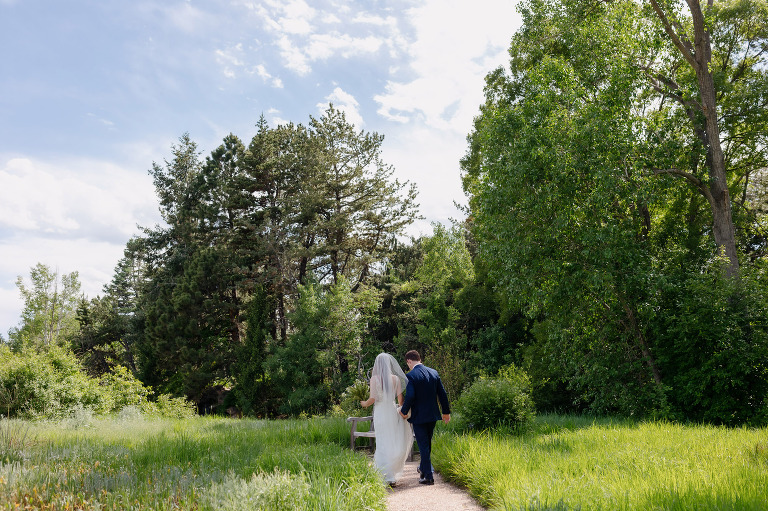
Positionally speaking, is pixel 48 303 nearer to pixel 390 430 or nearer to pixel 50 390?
pixel 50 390

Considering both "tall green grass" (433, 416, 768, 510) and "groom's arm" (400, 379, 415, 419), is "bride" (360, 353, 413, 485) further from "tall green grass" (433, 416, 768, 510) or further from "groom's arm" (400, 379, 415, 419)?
"tall green grass" (433, 416, 768, 510)

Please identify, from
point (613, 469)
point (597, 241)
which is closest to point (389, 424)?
point (613, 469)

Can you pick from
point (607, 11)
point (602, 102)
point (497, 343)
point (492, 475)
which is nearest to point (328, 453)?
point (492, 475)

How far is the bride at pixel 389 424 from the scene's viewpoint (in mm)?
7191

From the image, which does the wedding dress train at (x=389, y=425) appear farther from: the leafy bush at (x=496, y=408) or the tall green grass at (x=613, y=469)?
the leafy bush at (x=496, y=408)

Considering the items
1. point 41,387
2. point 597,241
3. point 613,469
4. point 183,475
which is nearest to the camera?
point 613,469

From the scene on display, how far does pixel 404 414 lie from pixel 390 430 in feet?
1.16

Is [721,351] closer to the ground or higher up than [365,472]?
higher up

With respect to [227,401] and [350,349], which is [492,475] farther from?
[227,401]

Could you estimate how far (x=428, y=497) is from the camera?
→ 6.13 m

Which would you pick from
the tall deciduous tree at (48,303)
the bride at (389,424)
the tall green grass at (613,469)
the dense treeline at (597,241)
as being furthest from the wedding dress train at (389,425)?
the tall deciduous tree at (48,303)

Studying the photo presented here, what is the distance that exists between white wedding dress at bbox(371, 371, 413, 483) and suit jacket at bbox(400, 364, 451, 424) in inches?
11.3

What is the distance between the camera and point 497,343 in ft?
74.0

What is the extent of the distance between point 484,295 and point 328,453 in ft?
59.2
